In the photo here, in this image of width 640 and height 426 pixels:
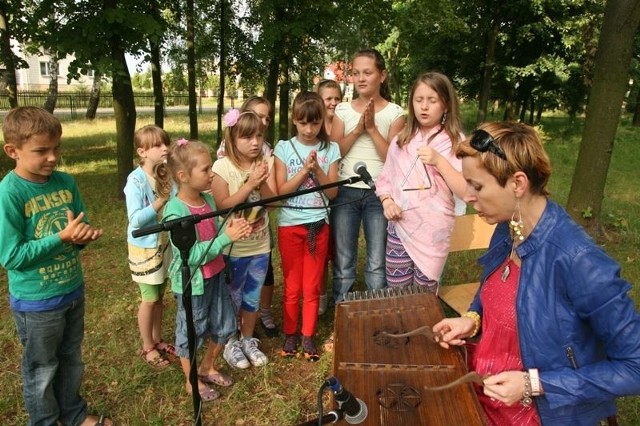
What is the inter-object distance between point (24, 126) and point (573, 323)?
2.40 meters

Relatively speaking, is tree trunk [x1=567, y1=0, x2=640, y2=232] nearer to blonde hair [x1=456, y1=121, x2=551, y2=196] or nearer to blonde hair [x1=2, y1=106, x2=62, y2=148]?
blonde hair [x1=456, y1=121, x2=551, y2=196]

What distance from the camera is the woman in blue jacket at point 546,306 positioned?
58.7 inches

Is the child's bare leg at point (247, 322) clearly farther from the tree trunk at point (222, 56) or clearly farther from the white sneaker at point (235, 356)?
the tree trunk at point (222, 56)

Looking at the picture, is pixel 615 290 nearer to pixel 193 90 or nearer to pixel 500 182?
pixel 500 182

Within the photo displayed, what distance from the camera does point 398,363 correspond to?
1.80 meters

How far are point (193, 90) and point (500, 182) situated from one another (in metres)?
11.4

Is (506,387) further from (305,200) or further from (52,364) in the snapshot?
(52,364)

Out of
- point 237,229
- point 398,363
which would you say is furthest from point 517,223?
point 237,229

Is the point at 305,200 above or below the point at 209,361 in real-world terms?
above

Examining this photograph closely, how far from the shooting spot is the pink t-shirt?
2721mm

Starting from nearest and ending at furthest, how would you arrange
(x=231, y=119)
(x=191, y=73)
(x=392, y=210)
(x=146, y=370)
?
(x=392, y=210)
(x=231, y=119)
(x=146, y=370)
(x=191, y=73)

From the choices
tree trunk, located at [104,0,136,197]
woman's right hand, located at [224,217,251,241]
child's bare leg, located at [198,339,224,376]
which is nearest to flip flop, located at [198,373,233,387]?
child's bare leg, located at [198,339,224,376]

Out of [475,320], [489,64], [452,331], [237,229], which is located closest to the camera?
[452,331]

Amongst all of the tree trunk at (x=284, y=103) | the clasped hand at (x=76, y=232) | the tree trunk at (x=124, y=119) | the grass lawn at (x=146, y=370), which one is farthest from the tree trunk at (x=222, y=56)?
the clasped hand at (x=76, y=232)
